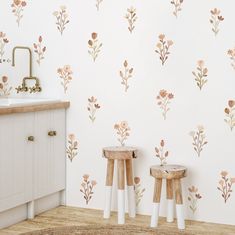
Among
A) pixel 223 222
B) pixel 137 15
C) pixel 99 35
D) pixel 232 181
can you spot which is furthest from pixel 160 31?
pixel 223 222

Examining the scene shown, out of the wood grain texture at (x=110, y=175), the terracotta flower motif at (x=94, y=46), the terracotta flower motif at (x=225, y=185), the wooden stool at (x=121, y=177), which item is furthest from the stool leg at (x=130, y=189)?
the terracotta flower motif at (x=94, y=46)

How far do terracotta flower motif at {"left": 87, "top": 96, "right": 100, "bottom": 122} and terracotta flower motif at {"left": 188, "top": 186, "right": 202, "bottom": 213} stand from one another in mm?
899

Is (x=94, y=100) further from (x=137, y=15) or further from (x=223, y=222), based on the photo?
(x=223, y=222)

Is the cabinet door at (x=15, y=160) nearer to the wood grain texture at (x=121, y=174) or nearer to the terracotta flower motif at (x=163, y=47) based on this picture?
the wood grain texture at (x=121, y=174)

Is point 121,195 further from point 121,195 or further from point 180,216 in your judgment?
point 180,216

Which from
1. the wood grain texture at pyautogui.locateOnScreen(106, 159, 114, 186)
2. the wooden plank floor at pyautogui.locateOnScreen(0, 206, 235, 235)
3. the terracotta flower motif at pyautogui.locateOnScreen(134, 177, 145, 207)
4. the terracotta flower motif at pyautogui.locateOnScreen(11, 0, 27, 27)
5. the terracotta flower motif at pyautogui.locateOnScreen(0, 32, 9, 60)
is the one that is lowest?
the wooden plank floor at pyautogui.locateOnScreen(0, 206, 235, 235)

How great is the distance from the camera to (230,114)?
3742 millimetres

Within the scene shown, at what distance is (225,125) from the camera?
12.3 feet

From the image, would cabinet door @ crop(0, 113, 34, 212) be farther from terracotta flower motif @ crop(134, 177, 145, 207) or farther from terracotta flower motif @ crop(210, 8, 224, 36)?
terracotta flower motif @ crop(210, 8, 224, 36)

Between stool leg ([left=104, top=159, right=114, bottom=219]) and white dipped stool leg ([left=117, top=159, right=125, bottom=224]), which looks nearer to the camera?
white dipped stool leg ([left=117, top=159, right=125, bottom=224])

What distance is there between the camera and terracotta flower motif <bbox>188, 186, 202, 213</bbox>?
3.85 meters

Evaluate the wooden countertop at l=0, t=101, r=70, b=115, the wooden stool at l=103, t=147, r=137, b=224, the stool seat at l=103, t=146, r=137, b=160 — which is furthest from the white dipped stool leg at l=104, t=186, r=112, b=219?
the wooden countertop at l=0, t=101, r=70, b=115

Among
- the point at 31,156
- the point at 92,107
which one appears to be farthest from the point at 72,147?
the point at 31,156

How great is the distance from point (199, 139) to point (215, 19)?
2.68 ft
